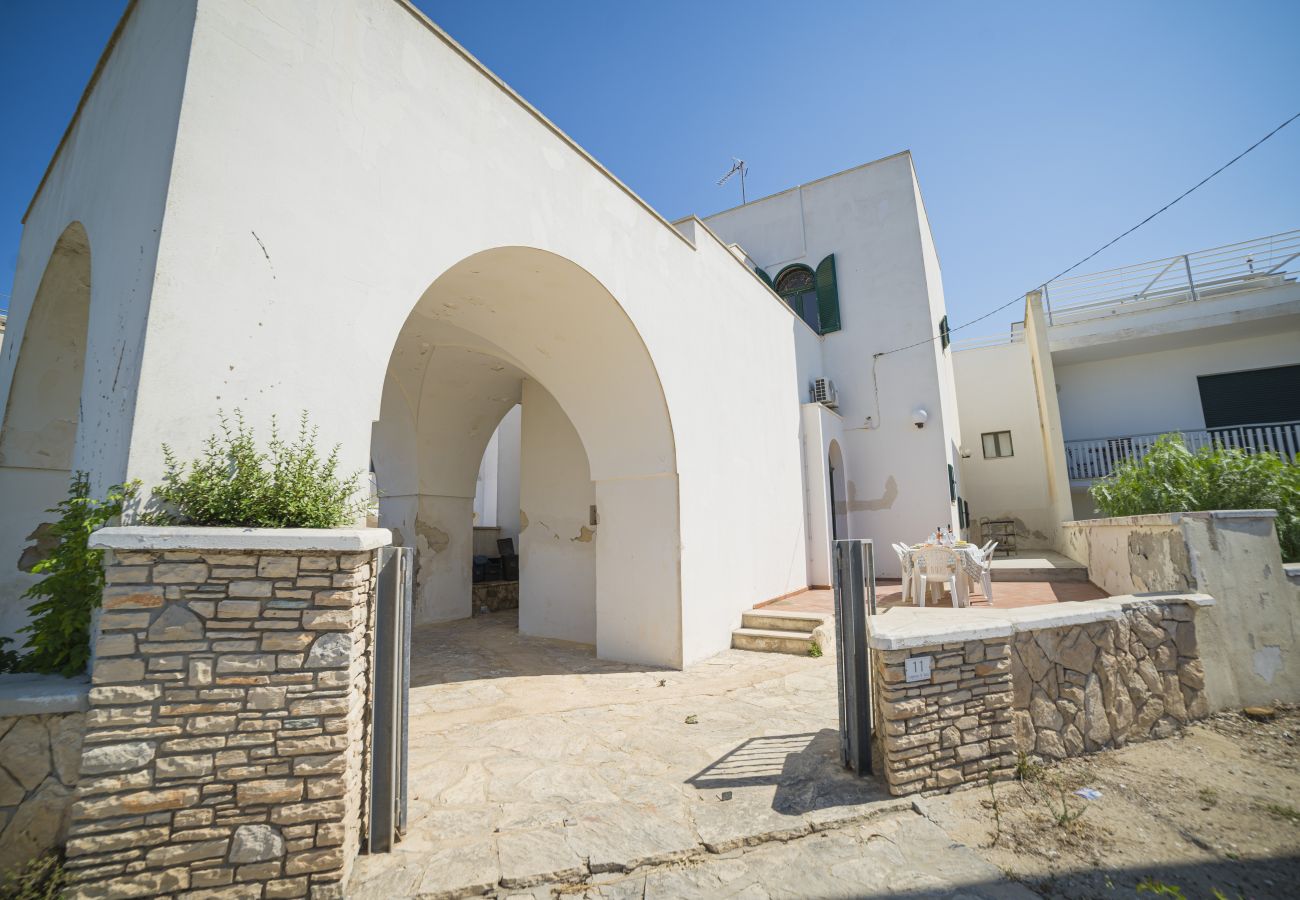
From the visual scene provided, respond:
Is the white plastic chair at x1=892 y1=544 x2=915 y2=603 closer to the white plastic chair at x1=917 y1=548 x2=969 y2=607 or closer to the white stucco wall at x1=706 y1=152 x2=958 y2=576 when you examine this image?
the white plastic chair at x1=917 y1=548 x2=969 y2=607

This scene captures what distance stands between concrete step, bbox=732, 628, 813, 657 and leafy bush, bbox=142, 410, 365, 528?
5.11m

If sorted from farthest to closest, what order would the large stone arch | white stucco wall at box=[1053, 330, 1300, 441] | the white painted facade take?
white stucco wall at box=[1053, 330, 1300, 441], the large stone arch, the white painted facade

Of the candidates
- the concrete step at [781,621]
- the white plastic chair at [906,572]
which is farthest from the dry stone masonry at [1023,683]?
the white plastic chair at [906,572]

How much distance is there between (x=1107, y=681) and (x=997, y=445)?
12392mm

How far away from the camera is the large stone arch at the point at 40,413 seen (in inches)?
196

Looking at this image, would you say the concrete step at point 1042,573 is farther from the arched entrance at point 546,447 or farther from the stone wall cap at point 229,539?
the stone wall cap at point 229,539

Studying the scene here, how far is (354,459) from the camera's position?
10.7 ft

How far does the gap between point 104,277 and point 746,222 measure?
1230cm

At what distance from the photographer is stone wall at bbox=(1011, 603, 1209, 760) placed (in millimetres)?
3500

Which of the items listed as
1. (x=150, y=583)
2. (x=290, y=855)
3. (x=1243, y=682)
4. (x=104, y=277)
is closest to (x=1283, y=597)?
(x=1243, y=682)

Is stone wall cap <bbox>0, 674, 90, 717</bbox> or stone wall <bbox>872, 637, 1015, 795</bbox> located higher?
stone wall cap <bbox>0, 674, 90, 717</bbox>

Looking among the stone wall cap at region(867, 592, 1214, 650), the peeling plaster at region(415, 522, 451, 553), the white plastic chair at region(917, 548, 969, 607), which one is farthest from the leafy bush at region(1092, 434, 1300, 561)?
the peeling plaster at region(415, 522, 451, 553)

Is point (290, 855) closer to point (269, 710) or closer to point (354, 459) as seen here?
point (269, 710)

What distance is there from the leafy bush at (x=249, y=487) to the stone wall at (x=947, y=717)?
3126 mm
